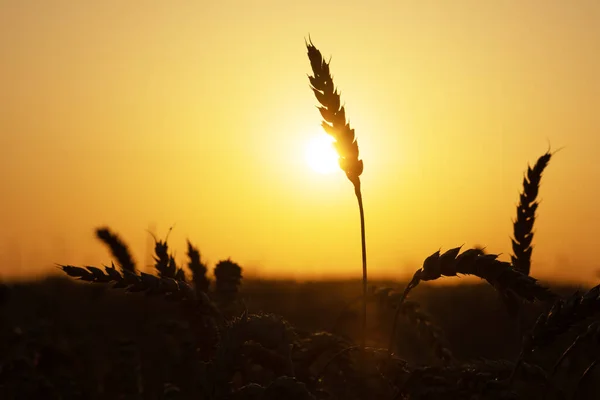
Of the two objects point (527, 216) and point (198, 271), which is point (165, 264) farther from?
point (527, 216)

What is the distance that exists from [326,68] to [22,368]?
103 inches

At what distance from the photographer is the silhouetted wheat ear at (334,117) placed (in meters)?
3.84

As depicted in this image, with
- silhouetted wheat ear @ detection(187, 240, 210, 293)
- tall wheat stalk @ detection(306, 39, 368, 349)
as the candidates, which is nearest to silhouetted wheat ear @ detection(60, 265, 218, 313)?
tall wheat stalk @ detection(306, 39, 368, 349)

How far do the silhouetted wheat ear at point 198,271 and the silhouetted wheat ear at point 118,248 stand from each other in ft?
1.52

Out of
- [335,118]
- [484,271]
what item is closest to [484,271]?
[484,271]

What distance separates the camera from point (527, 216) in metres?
5.29

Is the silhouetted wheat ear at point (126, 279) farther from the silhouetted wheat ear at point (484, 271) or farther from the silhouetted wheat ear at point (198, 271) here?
the silhouetted wheat ear at point (198, 271)

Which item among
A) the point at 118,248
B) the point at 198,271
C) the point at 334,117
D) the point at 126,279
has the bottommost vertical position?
the point at 126,279

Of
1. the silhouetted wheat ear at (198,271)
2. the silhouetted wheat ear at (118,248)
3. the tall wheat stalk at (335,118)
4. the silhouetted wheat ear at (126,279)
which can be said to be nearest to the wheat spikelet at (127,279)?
the silhouetted wheat ear at (126,279)

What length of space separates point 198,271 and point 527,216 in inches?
77.9

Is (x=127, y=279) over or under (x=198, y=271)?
under

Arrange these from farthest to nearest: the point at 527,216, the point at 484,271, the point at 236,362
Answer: the point at 527,216
the point at 484,271
the point at 236,362

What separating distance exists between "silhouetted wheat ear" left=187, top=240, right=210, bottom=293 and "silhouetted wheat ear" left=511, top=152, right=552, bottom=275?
6.08 ft

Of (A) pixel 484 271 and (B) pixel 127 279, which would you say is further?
(B) pixel 127 279
